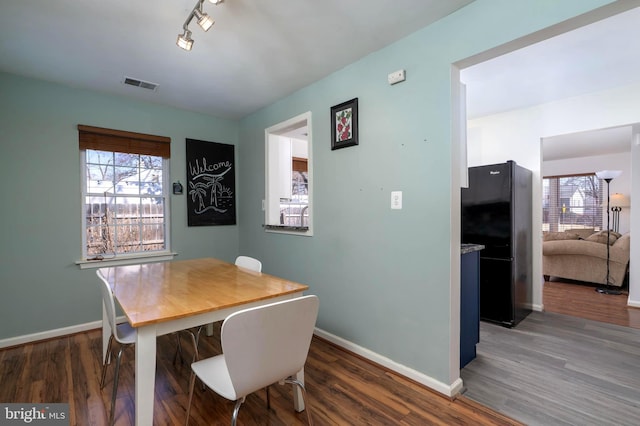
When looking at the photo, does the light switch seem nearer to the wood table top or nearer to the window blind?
the wood table top

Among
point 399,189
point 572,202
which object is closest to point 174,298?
point 399,189

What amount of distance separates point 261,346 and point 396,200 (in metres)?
1.45

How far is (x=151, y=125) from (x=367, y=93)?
2.58 m

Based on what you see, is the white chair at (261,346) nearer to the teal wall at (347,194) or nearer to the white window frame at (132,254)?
the teal wall at (347,194)

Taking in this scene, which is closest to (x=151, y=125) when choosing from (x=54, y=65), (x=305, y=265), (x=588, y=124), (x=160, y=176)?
(x=160, y=176)

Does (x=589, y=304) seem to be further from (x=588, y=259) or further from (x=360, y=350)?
(x=360, y=350)

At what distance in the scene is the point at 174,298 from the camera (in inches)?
60.6

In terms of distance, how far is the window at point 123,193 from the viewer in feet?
10.2

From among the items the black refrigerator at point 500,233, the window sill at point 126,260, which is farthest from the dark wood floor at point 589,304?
the window sill at point 126,260

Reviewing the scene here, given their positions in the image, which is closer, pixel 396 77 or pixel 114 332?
pixel 114 332

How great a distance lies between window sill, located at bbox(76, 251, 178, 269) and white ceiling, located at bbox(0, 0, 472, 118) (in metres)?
1.78

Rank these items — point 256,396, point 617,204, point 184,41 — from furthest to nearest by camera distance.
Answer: point 617,204 < point 256,396 < point 184,41

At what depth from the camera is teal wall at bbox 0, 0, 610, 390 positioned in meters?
1.93

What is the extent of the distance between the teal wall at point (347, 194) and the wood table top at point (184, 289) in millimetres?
859
